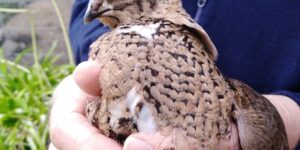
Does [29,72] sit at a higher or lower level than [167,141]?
lower

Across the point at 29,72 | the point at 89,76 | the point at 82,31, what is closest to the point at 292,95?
the point at 89,76

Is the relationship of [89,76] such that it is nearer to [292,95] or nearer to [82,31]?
[292,95]

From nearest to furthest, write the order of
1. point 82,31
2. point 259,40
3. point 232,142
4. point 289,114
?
1. point 232,142
2. point 289,114
3. point 259,40
4. point 82,31

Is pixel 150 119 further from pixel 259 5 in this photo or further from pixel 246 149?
pixel 259 5

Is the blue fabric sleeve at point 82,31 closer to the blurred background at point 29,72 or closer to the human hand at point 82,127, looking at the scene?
the human hand at point 82,127

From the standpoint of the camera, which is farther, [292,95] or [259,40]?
[259,40]

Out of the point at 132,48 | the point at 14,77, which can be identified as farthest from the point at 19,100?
the point at 132,48

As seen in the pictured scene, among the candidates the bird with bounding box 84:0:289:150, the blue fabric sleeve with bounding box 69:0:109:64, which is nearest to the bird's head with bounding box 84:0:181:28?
the bird with bounding box 84:0:289:150
